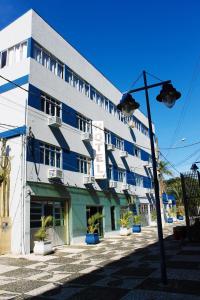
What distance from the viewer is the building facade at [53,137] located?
58.8 feet

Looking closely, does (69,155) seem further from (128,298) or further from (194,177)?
(128,298)

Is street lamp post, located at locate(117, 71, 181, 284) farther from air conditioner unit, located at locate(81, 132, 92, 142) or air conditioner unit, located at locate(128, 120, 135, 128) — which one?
air conditioner unit, located at locate(128, 120, 135, 128)

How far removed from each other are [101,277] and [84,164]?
15.4 m

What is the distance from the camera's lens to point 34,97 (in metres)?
19.5

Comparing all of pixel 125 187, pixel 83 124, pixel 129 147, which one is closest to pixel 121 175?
pixel 125 187

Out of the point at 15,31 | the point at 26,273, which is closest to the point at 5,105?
the point at 15,31

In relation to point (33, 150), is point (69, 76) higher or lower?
higher

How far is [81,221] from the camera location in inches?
899

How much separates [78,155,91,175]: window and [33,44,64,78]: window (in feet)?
22.8

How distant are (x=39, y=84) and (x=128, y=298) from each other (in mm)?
16011

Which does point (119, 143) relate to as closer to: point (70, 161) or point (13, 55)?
point (70, 161)

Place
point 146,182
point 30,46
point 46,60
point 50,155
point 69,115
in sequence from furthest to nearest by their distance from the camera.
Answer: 1. point 146,182
2. point 69,115
3. point 46,60
4. point 50,155
5. point 30,46

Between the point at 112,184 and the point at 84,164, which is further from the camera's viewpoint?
the point at 112,184

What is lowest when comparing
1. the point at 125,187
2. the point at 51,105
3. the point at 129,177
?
the point at 125,187
